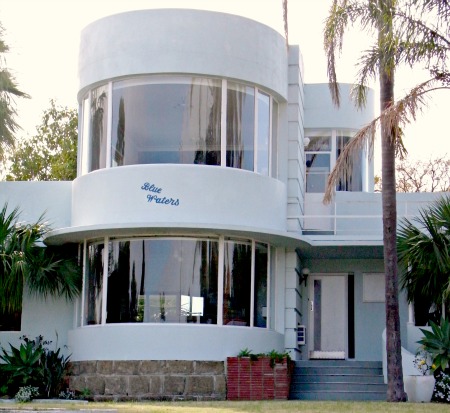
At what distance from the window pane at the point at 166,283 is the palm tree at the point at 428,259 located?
156 inches

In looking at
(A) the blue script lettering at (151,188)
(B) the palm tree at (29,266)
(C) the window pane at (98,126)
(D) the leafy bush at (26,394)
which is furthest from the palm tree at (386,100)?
(D) the leafy bush at (26,394)

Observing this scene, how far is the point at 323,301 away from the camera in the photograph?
25.4 meters

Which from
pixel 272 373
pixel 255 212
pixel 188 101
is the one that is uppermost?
pixel 188 101

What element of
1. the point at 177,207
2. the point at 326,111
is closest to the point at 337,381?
the point at 177,207

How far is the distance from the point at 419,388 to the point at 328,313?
5.85 m

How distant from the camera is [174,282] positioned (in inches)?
814

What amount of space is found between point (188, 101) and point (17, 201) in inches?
184

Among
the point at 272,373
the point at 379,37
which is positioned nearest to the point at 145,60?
the point at 379,37

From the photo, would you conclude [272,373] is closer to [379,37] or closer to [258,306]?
[258,306]

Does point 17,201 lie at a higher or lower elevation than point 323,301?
higher

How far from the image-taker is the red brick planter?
806 inches

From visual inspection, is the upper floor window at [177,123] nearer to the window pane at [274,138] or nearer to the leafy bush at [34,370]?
the window pane at [274,138]

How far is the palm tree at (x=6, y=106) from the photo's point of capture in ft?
77.9

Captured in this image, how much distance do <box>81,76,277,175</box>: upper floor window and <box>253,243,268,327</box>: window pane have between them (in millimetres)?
1725
